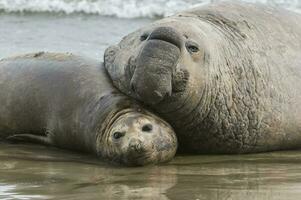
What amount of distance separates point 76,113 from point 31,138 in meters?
0.57

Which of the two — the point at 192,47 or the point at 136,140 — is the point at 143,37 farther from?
the point at 136,140

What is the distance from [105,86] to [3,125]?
3.62 ft

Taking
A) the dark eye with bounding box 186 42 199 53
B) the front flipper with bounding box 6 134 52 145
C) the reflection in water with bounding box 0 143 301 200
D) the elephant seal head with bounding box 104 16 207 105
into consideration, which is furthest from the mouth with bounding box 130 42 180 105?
the front flipper with bounding box 6 134 52 145

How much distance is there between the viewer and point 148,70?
6.03 m

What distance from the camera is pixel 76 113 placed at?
6875mm

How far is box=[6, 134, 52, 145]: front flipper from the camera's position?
7152 millimetres

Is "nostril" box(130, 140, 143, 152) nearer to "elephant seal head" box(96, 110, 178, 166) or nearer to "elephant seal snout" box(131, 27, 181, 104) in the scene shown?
"elephant seal head" box(96, 110, 178, 166)

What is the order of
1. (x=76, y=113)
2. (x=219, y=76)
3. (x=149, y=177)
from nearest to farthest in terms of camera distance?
1. (x=149, y=177)
2. (x=219, y=76)
3. (x=76, y=113)

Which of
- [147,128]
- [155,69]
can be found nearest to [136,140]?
[147,128]

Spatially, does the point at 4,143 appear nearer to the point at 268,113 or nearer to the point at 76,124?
the point at 76,124

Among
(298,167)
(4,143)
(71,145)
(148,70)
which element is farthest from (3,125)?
(298,167)

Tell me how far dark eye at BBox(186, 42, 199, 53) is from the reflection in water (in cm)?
78

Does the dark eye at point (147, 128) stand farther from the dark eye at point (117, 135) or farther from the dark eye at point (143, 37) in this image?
the dark eye at point (143, 37)

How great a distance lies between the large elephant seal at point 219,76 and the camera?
20.2ft
